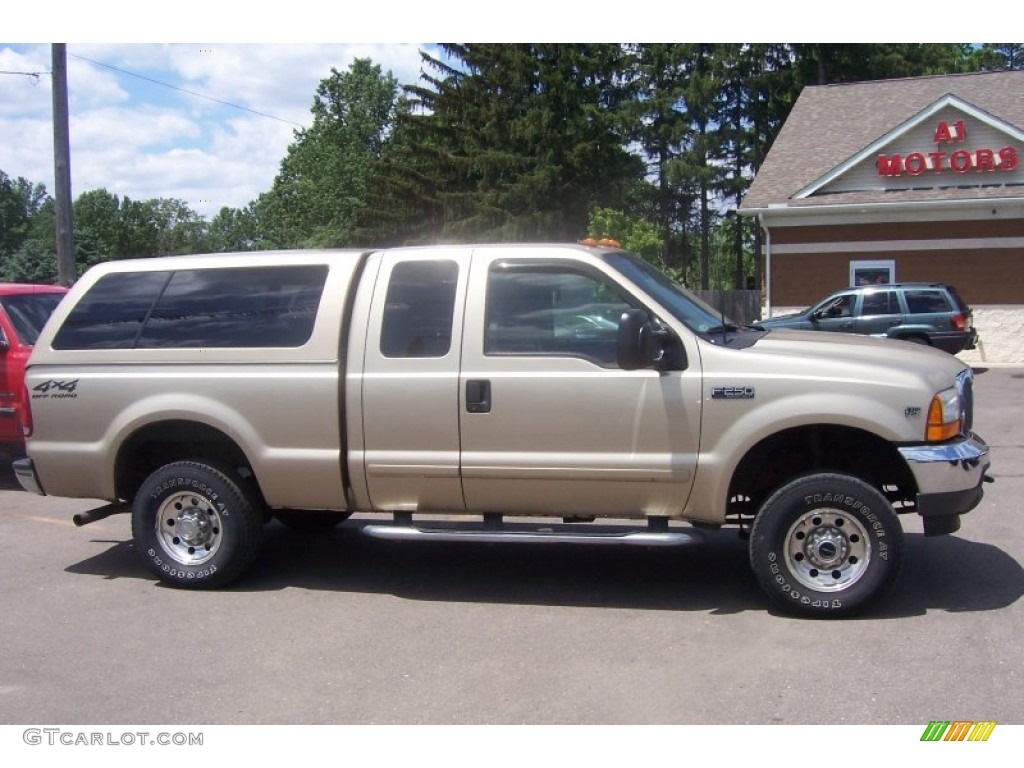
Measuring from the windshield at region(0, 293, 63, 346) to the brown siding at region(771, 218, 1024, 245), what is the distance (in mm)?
16693

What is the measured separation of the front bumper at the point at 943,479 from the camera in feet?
17.0

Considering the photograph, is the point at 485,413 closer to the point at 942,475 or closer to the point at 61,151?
the point at 942,475

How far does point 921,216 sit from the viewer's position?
2152cm

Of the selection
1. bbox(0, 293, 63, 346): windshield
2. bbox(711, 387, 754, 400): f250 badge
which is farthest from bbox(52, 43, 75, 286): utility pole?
bbox(711, 387, 754, 400): f250 badge

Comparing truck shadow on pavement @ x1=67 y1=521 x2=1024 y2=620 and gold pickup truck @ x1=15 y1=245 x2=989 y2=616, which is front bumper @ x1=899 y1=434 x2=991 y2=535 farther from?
truck shadow on pavement @ x1=67 y1=521 x2=1024 y2=620

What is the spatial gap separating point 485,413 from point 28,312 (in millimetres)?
6142

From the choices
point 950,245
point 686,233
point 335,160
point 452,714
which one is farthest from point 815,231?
point 335,160

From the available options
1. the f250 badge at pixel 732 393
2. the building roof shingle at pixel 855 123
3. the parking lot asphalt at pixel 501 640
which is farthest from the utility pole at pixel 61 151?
the building roof shingle at pixel 855 123

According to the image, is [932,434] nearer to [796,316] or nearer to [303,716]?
[303,716]

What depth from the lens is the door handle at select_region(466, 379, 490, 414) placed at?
5598 millimetres

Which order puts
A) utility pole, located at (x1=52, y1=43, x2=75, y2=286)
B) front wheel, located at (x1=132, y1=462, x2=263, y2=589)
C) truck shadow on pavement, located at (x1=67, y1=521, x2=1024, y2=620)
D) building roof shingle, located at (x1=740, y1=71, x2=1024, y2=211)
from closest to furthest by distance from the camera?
1. truck shadow on pavement, located at (x1=67, y1=521, x2=1024, y2=620)
2. front wheel, located at (x1=132, y1=462, x2=263, y2=589)
3. utility pole, located at (x1=52, y1=43, x2=75, y2=286)
4. building roof shingle, located at (x1=740, y1=71, x2=1024, y2=211)

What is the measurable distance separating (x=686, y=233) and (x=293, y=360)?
140ft

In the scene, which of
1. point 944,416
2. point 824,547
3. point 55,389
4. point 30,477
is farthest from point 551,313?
point 30,477

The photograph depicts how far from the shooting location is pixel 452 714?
433 centimetres
